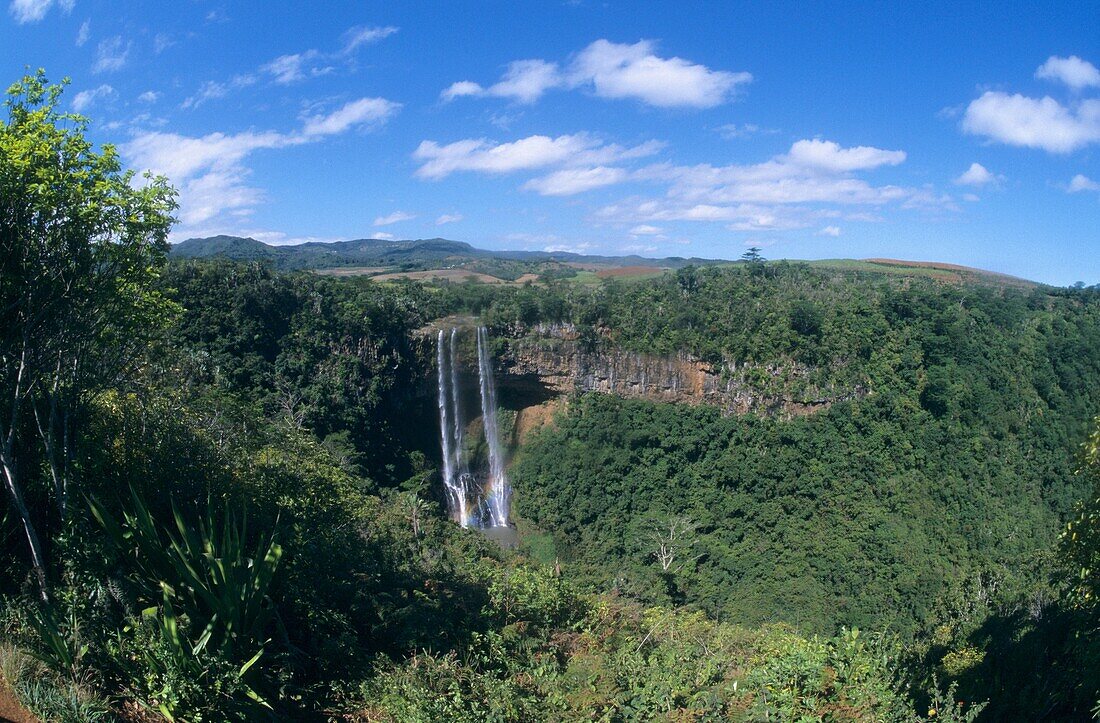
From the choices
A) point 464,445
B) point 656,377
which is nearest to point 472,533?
point 464,445

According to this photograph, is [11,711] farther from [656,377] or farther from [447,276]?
[447,276]

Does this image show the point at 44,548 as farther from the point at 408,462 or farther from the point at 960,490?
the point at 960,490

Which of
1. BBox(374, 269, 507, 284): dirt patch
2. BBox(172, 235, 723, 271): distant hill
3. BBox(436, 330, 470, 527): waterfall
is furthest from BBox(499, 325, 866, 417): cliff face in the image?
BBox(172, 235, 723, 271): distant hill

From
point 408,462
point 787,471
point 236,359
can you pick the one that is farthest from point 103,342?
point 787,471

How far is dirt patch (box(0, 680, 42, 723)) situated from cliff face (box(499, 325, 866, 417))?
1014 inches

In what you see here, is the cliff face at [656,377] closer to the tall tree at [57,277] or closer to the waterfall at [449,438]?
the waterfall at [449,438]

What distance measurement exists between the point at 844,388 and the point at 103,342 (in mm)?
27455

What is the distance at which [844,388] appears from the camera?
28219mm

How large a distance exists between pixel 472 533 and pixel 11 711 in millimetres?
18037

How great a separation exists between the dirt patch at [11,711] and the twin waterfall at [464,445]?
964 inches

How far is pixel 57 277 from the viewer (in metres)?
5.16

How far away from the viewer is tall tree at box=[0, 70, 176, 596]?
4.88m

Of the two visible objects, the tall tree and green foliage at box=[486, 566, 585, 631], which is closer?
the tall tree

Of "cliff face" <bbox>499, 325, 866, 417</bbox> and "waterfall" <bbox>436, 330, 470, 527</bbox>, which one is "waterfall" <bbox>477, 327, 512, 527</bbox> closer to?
"cliff face" <bbox>499, 325, 866, 417</bbox>
